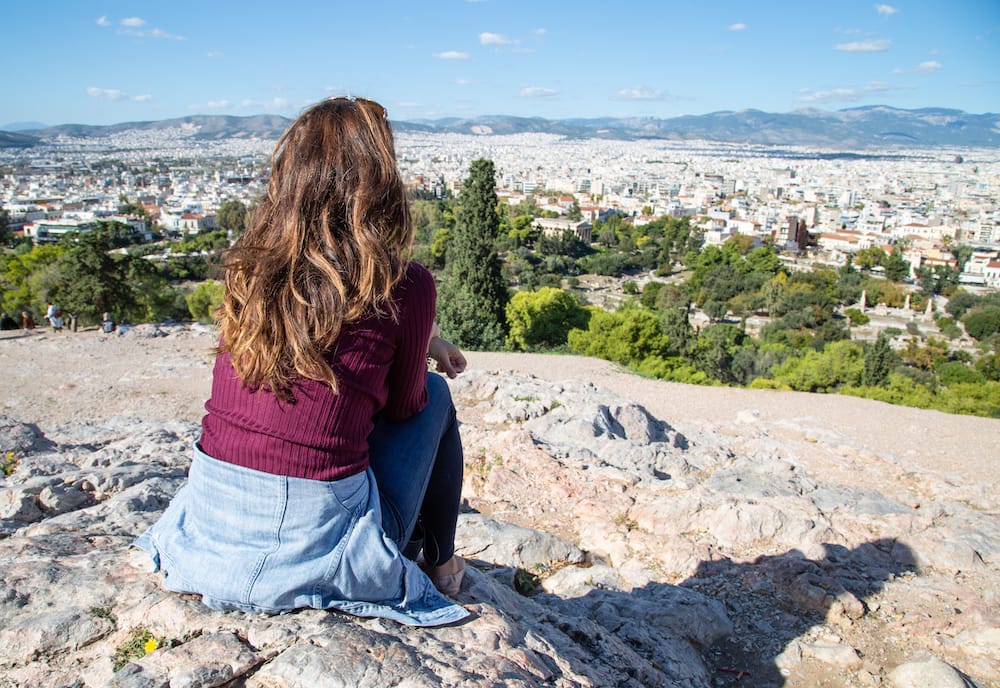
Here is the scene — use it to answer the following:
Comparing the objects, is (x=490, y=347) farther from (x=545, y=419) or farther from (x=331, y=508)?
(x=331, y=508)

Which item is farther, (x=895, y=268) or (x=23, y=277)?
(x=895, y=268)

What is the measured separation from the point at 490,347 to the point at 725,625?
1097 cm

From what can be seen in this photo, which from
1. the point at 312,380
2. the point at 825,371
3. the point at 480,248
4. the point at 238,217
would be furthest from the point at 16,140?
the point at 312,380

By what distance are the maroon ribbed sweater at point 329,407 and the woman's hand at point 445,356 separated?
350 mm

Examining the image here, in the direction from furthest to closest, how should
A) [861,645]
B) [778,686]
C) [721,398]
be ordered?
1. [721,398]
2. [861,645]
3. [778,686]

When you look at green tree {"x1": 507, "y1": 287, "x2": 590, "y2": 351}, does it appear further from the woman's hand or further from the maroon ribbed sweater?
the maroon ribbed sweater

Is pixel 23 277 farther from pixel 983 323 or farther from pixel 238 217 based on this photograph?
pixel 983 323

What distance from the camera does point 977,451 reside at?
21.8ft

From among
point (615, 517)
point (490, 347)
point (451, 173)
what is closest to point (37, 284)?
point (490, 347)

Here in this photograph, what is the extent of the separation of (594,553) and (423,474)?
2.13 meters

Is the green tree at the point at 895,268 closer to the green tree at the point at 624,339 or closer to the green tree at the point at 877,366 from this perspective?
the green tree at the point at 877,366

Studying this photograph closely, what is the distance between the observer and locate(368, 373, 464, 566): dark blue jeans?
5.83ft

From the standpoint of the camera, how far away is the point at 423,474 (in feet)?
6.03

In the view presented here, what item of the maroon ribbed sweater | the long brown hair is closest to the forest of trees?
the long brown hair
